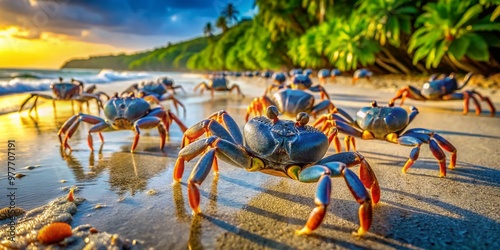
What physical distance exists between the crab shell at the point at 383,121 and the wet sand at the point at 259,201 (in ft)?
1.35

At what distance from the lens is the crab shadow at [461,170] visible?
3.47 meters

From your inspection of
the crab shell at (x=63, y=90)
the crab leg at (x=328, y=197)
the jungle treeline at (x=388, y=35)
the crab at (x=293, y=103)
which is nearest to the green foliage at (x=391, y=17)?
the jungle treeline at (x=388, y=35)

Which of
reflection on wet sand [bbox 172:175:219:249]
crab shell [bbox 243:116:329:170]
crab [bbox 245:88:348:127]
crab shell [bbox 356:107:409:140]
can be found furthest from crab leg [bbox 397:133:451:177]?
crab [bbox 245:88:348:127]

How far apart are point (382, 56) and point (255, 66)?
1382 inches

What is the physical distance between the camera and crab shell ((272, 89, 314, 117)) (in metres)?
6.81

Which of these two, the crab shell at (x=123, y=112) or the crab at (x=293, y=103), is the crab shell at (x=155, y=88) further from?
the crab shell at (x=123, y=112)

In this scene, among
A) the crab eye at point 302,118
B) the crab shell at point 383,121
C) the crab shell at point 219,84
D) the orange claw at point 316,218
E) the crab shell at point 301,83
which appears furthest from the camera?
the crab shell at point 219,84

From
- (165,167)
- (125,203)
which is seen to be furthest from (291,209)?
(165,167)

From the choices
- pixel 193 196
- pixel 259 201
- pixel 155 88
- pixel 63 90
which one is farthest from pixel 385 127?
pixel 155 88

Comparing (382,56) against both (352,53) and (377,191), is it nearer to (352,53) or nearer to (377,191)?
(352,53)

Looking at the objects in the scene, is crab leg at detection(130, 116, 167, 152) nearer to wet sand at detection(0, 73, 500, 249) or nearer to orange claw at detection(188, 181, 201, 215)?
wet sand at detection(0, 73, 500, 249)

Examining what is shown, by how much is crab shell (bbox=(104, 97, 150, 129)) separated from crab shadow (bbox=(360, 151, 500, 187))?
359cm

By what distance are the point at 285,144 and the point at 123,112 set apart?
328cm

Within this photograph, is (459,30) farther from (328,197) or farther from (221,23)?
(221,23)
